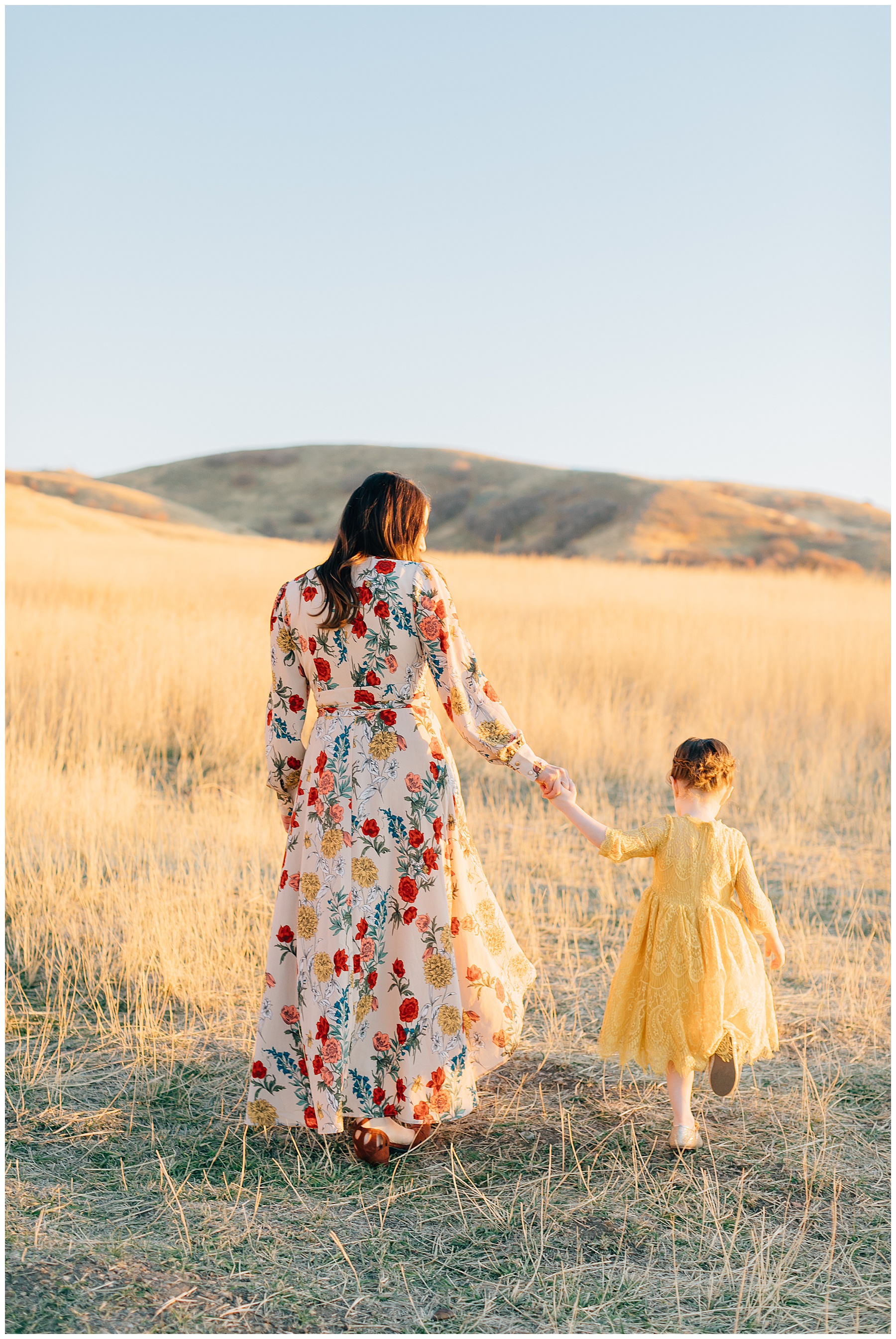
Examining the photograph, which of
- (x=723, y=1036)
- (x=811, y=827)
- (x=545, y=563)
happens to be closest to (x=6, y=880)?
(x=723, y=1036)

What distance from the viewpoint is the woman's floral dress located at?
2.50 m

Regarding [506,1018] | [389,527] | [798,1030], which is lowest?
[798,1030]

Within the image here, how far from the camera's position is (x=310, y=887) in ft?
8.46

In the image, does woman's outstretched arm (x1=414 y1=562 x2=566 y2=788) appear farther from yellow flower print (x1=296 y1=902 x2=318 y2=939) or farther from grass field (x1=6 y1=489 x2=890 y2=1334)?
grass field (x1=6 y1=489 x2=890 y2=1334)

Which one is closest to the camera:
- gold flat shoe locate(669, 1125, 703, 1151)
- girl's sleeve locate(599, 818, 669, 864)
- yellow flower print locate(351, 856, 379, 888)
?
girl's sleeve locate(599, 818, 669, 864)

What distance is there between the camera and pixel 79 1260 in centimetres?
215

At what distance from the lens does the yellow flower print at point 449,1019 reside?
254cm

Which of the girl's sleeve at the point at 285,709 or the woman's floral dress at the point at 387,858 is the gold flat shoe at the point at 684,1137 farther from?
the girl's sleeve at the point at 285,709

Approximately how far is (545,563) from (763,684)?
27.8ft

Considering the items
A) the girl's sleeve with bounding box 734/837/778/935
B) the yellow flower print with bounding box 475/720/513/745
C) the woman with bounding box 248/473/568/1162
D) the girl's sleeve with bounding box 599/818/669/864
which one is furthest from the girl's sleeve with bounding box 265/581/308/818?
the girl's sleeve with bounding box 734/837/778/935

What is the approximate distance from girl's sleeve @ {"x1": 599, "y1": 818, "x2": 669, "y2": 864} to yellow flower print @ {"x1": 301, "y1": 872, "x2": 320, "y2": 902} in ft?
2.52

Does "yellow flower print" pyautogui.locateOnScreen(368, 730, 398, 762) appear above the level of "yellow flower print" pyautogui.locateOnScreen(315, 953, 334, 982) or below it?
above

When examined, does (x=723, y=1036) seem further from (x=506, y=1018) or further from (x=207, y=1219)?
(x=207, y=1219)

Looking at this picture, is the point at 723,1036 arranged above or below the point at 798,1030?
above
